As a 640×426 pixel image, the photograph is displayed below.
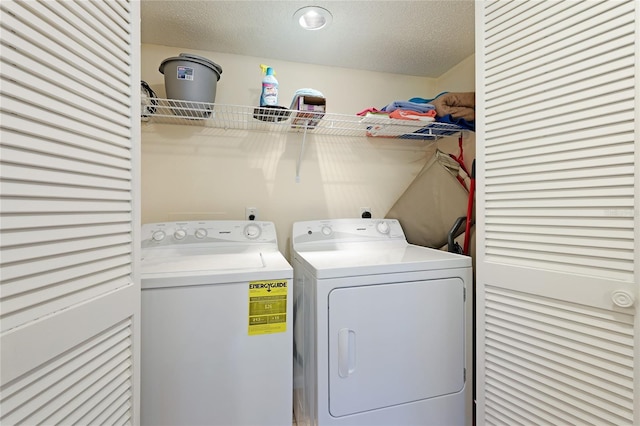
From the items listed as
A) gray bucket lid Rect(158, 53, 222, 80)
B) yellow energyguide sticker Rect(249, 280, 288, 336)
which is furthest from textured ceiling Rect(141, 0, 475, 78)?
yellow energyguide sticker Rect(249, 280, 288, 336)

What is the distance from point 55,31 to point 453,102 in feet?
5.85

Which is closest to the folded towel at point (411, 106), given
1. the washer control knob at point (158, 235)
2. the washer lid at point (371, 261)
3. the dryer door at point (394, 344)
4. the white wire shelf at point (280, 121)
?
the white wire shelf at point (280, 121)

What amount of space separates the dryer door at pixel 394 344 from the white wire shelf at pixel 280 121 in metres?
1.00

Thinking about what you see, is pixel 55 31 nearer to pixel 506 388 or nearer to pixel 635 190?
pixel 635 190

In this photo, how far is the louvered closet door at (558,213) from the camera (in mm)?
797

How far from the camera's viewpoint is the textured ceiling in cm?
145

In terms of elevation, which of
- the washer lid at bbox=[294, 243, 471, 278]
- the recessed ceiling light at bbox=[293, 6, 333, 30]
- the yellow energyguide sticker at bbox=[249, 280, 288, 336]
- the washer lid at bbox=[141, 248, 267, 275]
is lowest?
the yellow energyguide sticker at bbox=[249, 280, 288, 336]

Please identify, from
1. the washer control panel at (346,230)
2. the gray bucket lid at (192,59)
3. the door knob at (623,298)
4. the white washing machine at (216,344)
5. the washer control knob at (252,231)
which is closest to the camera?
the door knob at (623,298)

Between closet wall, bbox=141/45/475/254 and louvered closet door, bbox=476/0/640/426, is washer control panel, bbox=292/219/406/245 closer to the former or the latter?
closet wall, bbox=141/45/475/254

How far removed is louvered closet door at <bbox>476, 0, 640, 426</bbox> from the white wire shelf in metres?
0.65

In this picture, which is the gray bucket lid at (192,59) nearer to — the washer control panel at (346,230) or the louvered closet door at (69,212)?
the louvered closet door at (69,212)

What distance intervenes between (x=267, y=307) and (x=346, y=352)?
0.40 metres

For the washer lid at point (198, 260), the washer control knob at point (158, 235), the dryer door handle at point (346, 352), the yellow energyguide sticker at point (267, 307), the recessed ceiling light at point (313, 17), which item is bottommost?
the dryer door handle at point (346, 352)

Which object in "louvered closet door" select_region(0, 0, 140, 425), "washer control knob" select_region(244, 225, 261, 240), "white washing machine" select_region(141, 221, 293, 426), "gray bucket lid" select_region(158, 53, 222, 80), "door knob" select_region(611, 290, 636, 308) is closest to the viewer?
"louvered closet door" select_region(0, 0, 140, 425)
